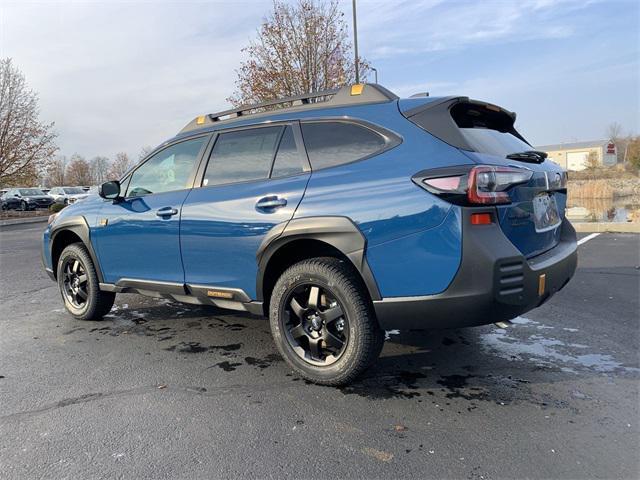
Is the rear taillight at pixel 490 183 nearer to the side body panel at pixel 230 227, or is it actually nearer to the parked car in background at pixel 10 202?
the side body panel at pixel 230 227

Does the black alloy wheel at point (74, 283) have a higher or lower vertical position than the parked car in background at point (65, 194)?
lower

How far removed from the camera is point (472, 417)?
286cm

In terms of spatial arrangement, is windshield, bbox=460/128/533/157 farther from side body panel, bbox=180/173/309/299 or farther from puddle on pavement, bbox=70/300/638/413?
puddle on pavement, bbox=70/300/638/413

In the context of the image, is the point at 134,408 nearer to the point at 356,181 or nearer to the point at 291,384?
the point at 291,384

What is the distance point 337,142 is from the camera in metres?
3.34

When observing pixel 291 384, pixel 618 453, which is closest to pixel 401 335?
pixel 291 384

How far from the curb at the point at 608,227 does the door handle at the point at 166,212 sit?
34.6ft

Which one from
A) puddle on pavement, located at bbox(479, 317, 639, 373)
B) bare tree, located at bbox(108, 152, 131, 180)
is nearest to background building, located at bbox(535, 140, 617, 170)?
bare tree, located at bbox(108, 152, 131, 180)

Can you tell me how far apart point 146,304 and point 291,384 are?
3043 mm

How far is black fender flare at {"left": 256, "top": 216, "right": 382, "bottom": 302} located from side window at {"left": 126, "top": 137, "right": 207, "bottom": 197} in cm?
118

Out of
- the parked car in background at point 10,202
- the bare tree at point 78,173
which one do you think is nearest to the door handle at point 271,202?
the parked car in background at point 10,202

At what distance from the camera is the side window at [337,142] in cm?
320

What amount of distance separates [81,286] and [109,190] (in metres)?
1.28

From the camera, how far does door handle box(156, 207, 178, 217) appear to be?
4.01 metres
